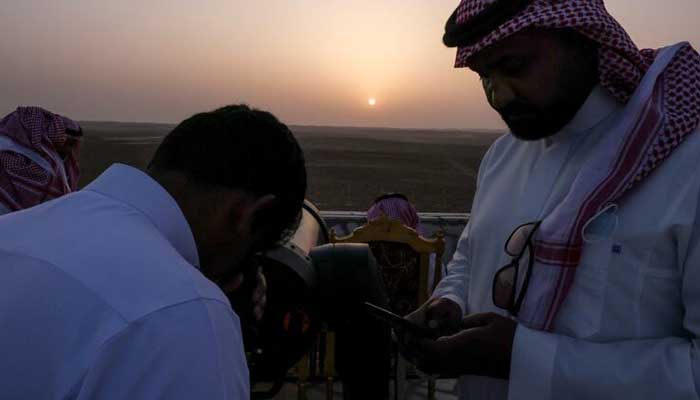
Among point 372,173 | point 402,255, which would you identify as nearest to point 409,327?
point 402,255

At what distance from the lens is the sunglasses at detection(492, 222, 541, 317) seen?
1.52m

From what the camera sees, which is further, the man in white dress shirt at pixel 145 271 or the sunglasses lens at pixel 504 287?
the sunglasses lens at pixel 504 287

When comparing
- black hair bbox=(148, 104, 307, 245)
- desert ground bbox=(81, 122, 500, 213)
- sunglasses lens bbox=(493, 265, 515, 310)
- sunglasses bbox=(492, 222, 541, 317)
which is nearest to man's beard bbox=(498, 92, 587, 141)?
sunglasses bbox=(492, 222, 541, 317)

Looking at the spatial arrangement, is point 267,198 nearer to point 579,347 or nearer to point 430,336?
point 430,336

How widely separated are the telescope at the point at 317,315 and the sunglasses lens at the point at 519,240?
0.45 meters

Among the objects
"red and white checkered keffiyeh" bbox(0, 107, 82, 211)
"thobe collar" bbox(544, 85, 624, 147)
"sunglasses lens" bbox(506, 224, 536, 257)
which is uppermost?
"thobe collar" bbox(544, 85, 624, 147)

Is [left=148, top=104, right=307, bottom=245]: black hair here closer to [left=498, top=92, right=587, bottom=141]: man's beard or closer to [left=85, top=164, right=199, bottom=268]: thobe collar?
[left=85, top=164, right=199, bottom=268]: thobe collar

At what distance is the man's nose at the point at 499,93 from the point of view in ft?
5.30

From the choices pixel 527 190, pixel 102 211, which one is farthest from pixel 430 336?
pixel 102 211

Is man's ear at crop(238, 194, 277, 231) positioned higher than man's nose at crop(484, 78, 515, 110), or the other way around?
man's nose at crop(484, 78, 515, 110)

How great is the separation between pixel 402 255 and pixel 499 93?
2423mm

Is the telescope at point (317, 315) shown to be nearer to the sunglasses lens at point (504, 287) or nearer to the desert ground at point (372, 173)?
the sunglasses lens at point (504, 287)

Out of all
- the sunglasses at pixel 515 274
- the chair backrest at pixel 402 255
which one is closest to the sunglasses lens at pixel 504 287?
the sunglasses at pixel 515 274

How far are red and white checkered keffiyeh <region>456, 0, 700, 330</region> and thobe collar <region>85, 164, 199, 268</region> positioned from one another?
823 millimetres
